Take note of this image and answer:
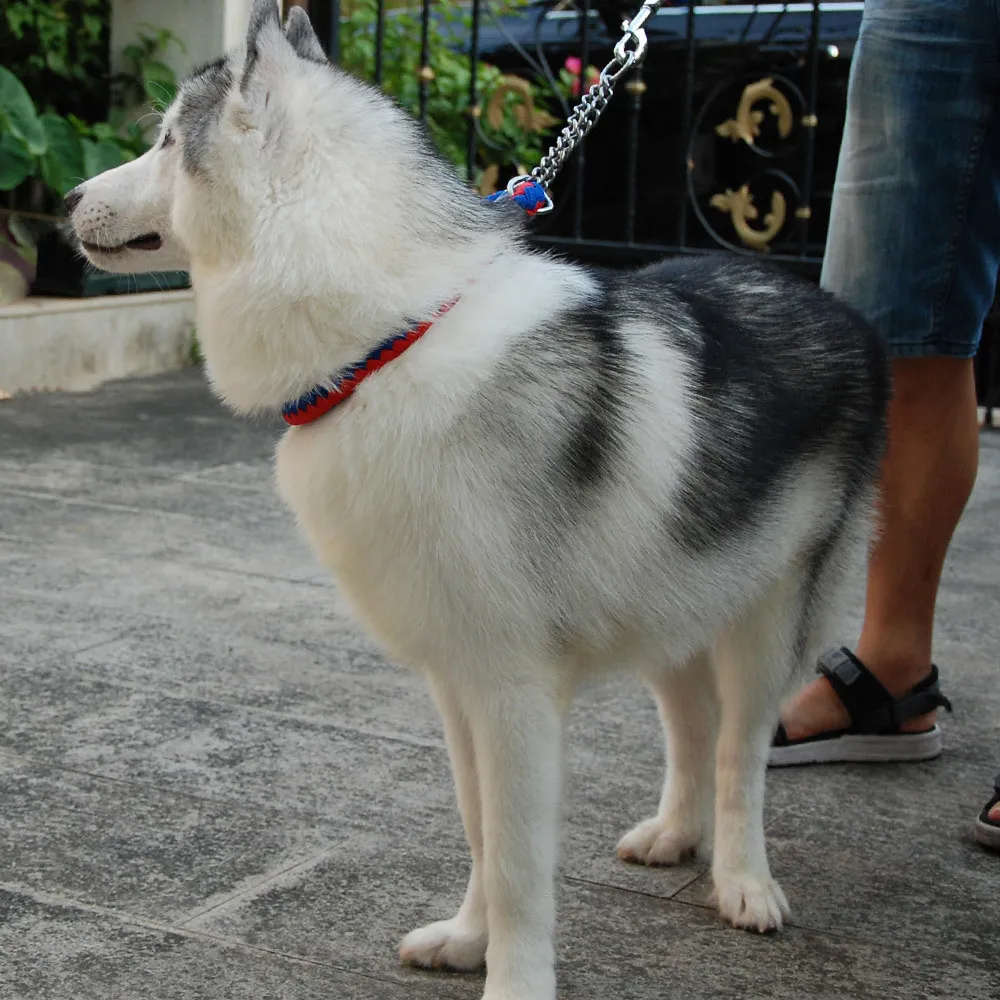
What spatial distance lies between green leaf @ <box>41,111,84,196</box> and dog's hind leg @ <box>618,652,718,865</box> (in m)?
4.88

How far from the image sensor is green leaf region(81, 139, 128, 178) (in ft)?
22.3

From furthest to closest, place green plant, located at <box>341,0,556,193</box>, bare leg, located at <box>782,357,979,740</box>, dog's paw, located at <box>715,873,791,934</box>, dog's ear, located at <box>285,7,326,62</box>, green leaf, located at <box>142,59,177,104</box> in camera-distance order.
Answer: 1. green plant, located at <box>341,0,556,193</box>
2. green leaf, located at <box>142,59,177,104</box>
3. bare leg, located at <box>782,357,979,740</box>
4. dog's paw, located at <box>715,873,791,934</box>
5. dog's ear, located at <box>285,7,326,62</box>

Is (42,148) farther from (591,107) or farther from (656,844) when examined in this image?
(656,844)

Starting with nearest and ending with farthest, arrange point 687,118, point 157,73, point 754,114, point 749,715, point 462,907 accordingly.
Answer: point 462,907, point 749,715, point 687,118, point 754,114, point 157,73

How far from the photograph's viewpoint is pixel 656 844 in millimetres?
2703

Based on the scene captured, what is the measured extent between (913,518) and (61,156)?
4946 millimetres

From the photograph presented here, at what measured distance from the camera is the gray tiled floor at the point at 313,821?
89.9 inches

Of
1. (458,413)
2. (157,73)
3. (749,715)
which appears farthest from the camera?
(157,73)

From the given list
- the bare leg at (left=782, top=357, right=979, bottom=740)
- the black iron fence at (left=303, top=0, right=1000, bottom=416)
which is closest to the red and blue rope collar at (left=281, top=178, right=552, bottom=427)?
the bare leg at (left=782, top=357, right=979, bottom=740)

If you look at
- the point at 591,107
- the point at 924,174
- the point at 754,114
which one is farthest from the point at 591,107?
the point at 754,114

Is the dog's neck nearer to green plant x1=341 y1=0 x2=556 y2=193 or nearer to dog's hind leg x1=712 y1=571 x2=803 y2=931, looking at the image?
dog's hind leg x1=712 y1=571 x2=803 y2=931

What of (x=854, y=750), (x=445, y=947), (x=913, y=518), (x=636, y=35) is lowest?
(x=854, y=750)

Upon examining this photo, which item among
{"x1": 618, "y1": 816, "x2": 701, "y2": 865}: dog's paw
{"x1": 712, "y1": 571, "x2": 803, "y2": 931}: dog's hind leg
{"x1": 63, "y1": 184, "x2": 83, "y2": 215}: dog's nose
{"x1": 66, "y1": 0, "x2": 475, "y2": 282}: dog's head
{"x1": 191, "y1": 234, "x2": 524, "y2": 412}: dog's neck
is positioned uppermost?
{"x1": 66, "y1": 0, "x2": 475, "y2": 282}: dog's head

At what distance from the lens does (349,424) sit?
2070mm
